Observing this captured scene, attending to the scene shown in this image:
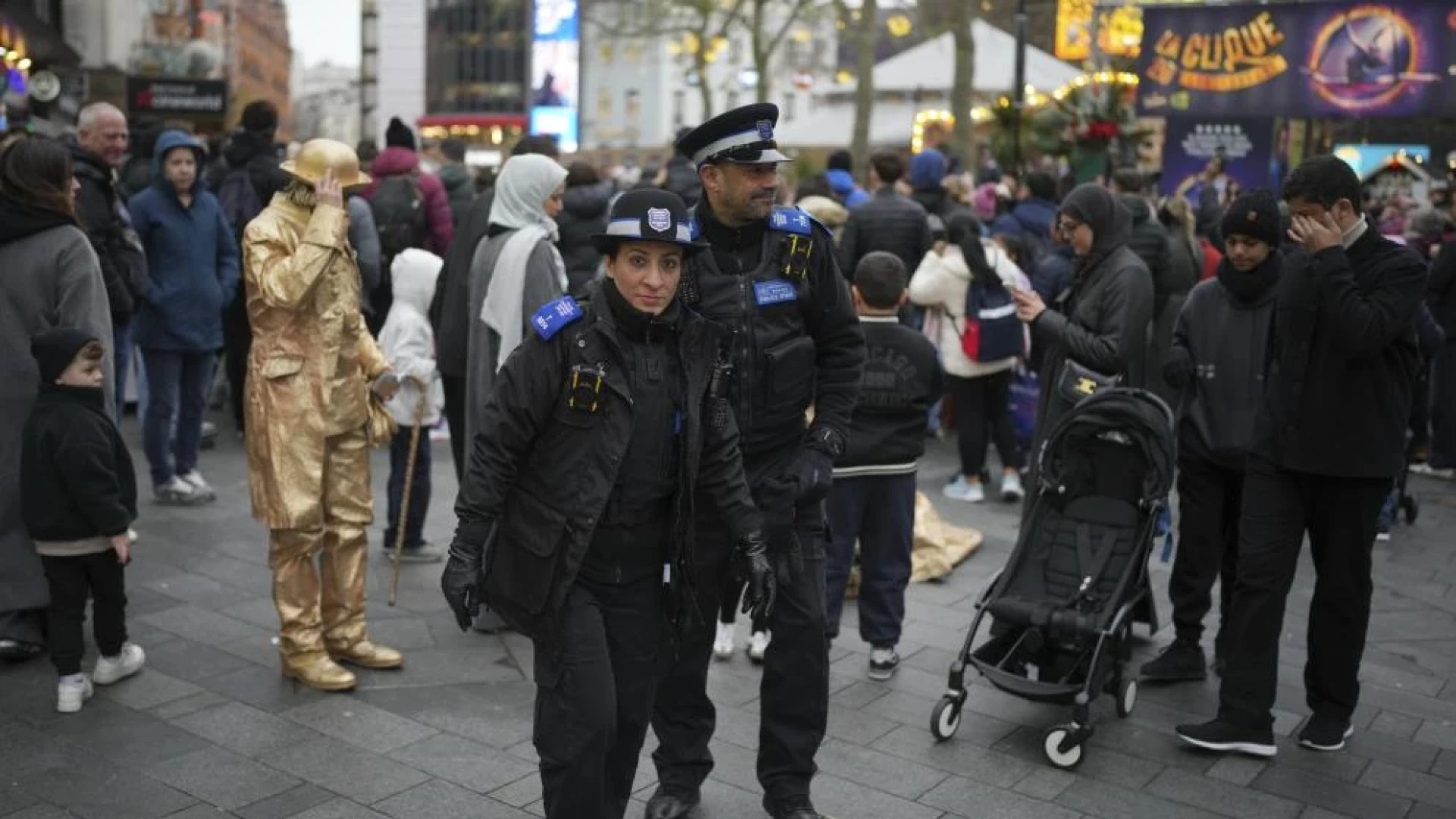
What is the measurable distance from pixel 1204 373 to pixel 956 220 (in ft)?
13.5

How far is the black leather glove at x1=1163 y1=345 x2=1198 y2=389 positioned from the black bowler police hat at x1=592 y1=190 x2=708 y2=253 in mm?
2872

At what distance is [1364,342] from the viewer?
4891 mm

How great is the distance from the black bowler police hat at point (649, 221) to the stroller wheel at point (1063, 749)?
7.71 feet

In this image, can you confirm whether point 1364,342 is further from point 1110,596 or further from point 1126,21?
point 1126,21

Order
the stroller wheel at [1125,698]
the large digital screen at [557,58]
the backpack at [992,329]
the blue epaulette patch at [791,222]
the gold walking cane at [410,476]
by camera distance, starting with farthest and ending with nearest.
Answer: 1. the large digital screen at [557,58]
2. the backpack at [992,329]
3. the gold walking cane at [410,476]
4. the stroller wheel at [1125,698]
5. the blue epaulette patch at [791,222]

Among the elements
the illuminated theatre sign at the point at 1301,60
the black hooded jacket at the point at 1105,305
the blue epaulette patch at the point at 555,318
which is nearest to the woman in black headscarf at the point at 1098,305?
the black hooded jacket at the point at 1105,305

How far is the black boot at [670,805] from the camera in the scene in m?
4.64

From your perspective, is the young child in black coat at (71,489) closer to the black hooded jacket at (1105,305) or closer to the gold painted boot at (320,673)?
the gold painted boot at (320,673)

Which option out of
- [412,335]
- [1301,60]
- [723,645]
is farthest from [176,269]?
[1301,60]

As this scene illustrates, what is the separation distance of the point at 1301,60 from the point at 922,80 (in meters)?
13.1

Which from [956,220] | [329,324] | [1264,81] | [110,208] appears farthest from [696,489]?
[1264,81]

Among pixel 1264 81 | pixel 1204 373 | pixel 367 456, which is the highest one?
pixel 1264 81

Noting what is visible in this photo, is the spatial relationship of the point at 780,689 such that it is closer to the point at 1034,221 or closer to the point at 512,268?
the point at 512,268

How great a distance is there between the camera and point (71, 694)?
543 cm
